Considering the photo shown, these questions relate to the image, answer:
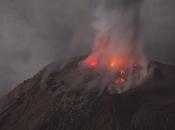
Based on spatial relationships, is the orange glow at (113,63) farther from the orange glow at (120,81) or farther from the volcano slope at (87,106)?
the orange glow at (120,81)

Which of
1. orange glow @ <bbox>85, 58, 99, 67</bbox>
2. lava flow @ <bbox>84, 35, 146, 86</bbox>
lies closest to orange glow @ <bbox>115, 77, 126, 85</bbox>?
lava flow @ <bbox>84, 35, 146, 86</bbox>

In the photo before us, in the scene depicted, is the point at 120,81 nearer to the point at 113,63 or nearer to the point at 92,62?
the point at 113,63

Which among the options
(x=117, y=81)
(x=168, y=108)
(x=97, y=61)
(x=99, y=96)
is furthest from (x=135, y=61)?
(x=168, y=108)

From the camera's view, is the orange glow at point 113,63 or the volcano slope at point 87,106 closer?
the volcano slope at point 87,106

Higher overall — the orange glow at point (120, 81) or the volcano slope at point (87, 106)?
the orange glow at point (120, 81)

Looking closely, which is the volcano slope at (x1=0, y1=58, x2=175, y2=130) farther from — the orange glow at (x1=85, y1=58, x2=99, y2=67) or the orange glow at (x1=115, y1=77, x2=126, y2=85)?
the orange glow at (x1=85, y1=58, x2=99, y2=67)

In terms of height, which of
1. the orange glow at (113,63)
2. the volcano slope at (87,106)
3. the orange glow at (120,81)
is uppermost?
the orange glow at (113,63)

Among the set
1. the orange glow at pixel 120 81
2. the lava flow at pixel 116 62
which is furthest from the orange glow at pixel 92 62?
the orange glow at pixel 120 81

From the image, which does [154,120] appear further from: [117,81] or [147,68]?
[147,68]
